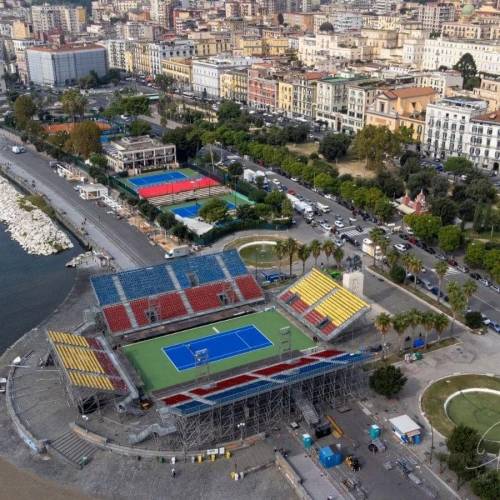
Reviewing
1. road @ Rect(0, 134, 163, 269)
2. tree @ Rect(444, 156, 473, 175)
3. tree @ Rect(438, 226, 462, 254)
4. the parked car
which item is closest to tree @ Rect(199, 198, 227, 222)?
road @ Rect(0, 134, 163, 269)

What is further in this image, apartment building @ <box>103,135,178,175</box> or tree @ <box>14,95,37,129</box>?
tree @ <box>14,95,37,129</box>

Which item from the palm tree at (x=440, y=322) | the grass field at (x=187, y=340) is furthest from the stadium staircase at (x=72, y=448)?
the palm tree at (x=440, y=322)

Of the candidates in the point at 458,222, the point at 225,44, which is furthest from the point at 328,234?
the point at 225,44

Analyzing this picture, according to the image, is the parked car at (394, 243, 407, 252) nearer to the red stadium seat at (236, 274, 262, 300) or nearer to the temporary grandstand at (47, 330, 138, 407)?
the red stadium seat at (236, 274, 262, 300)

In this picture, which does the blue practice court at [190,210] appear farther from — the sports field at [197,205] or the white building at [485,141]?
the white building at [485,141]

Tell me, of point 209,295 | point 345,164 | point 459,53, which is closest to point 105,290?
point 209,295

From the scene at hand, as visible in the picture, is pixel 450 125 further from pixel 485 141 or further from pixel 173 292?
pixel 173 292
